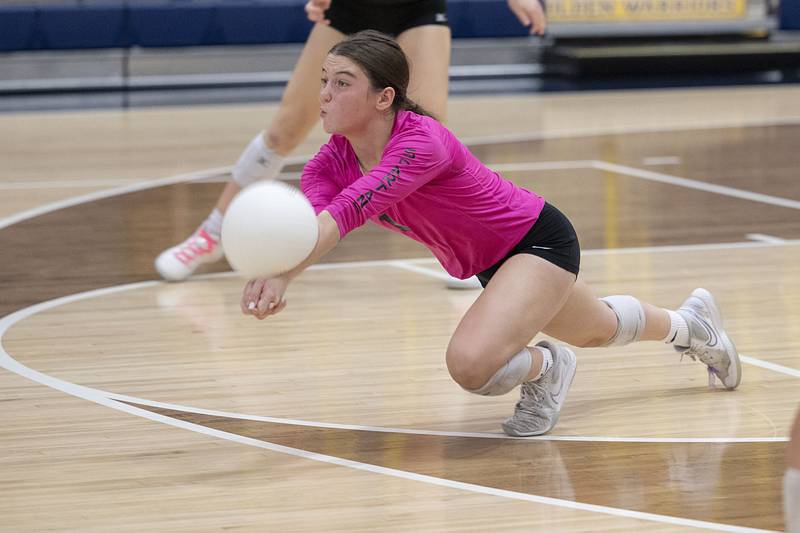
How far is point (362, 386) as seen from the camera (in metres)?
3.25

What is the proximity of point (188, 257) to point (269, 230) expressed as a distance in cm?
213

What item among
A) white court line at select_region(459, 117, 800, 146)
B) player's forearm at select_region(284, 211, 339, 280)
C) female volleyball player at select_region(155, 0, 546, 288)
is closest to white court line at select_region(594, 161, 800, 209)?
white court line at select_region(459, 117, 800, 146)

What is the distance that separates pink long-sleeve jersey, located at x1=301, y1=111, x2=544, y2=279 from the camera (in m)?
2.60

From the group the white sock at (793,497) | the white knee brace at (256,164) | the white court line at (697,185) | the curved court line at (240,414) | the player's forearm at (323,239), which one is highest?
the player's forearm at (323,239)

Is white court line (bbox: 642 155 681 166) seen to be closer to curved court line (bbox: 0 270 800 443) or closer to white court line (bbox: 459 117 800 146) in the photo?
white court line (bbox: 459 117 800 146)

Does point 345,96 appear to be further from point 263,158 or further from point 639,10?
point 639,10

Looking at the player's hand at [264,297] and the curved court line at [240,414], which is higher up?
the player's hand at [264,297]

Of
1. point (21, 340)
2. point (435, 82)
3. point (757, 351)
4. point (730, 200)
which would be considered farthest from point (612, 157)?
point (21, 340)

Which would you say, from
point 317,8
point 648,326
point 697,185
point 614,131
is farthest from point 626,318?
point 614,131

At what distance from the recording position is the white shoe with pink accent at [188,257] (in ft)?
14.6

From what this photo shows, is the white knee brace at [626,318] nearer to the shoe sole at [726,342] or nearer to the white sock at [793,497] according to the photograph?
the shoe sole at [726,342]

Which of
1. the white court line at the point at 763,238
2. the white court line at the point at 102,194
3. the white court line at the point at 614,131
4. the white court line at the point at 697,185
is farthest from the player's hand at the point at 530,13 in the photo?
the white court line at the point at 614,131

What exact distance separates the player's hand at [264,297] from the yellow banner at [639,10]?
914 cm

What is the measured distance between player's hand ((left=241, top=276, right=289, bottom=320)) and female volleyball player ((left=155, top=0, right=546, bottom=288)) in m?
1.54
